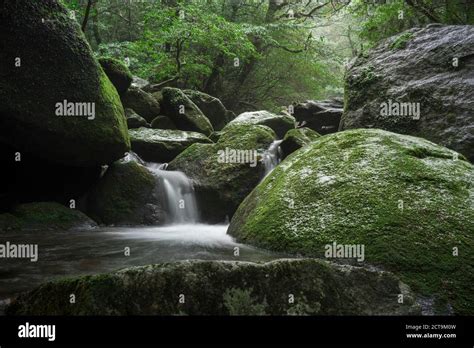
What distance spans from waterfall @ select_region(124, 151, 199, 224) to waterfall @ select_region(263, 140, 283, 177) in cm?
216

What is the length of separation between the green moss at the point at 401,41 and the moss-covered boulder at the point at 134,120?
8.29m

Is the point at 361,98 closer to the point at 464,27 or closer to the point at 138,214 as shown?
the point at 464,27

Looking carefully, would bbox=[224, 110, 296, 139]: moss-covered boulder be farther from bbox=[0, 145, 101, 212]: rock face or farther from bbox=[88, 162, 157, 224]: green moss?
bbox=[0, 145, 101, 212]: rock face

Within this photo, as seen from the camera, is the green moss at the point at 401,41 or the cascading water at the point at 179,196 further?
the green moss at the point at 401,41

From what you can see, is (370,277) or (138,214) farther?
(138,214)

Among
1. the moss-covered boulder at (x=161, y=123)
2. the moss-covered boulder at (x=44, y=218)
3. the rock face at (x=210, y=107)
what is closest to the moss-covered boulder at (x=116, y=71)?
the moss-covered boulder at (x=161, y=123)

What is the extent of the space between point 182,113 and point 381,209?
32.2ft

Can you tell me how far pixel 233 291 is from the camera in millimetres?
2822

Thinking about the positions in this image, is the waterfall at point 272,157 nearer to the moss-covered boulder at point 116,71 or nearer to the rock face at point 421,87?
the rock face at point 421,87

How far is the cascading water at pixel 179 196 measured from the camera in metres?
9.58

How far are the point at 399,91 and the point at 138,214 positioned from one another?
7.46 meters

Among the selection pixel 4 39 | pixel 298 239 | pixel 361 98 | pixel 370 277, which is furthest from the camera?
pixel 361 98

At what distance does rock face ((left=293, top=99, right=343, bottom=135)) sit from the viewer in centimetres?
1477

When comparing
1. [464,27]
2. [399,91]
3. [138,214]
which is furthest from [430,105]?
[138,214]
